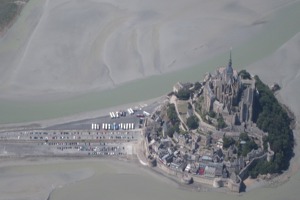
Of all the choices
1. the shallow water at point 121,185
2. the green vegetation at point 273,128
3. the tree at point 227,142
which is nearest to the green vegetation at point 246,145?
the tree at point 227,142

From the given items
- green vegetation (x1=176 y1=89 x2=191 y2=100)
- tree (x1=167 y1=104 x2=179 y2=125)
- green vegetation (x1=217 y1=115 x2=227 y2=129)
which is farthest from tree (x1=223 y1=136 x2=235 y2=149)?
green vegetation (x1=176 y1=89 x2=191 y2=100)

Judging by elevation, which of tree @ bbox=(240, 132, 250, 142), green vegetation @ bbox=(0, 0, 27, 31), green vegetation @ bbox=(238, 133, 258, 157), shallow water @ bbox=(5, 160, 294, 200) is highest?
green vegetation @ bbox=(0, 0, 27, 31)

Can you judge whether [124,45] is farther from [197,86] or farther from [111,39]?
[197,86]

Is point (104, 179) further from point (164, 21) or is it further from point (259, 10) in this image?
point (259, 10)

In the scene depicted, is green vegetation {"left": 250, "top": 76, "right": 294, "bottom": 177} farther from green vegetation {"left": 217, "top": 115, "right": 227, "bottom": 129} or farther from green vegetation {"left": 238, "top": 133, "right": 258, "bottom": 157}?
green vegetation {"left": 217, "top": 115, "right": 227, "bottom": 129}

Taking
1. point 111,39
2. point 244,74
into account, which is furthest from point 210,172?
point 111,39

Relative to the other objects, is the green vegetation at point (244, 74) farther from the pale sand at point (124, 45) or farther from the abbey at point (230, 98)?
the abbey at point (230, 98)

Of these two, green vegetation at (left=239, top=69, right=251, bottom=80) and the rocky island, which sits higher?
green vegetation at (left=239, top=69, right=251, bottom=80)

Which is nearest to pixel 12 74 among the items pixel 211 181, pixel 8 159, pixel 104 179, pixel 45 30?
pixel 45 30
